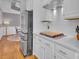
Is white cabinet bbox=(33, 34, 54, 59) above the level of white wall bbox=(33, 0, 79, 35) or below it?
below

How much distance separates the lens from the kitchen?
5.45 feet

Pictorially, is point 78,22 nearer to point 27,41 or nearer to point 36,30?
point 36,30

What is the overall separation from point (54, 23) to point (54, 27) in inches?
4.6

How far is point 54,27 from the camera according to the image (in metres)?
3.08

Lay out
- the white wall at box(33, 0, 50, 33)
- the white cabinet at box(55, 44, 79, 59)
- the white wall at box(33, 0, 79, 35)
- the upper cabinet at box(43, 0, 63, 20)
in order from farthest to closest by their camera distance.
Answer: the white wall at box(33, 0, 50, 33) < the upper cabinet at box(43, 0, 63, 20) < the white wall at box(33, 0, 79, 35) < the white cabinet at box(55, 44, 79, 59)

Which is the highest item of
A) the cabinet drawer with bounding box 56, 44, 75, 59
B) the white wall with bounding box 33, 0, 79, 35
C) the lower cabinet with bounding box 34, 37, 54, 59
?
the white wall with bounding box 33, 0, 79, 35

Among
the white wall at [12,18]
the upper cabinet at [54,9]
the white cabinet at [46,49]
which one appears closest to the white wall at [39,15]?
the upper cabinet at [54,9]

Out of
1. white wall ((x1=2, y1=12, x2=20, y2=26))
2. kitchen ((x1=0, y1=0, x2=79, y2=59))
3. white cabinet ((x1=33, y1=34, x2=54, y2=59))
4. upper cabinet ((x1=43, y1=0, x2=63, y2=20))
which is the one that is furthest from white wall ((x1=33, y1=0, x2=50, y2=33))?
white wall ((x1=2, y1=12, x2=20, y2=26))

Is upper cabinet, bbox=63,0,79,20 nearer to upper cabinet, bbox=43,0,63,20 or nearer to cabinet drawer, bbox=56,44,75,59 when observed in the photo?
cabinet drawer, bbox=56,44,75,59

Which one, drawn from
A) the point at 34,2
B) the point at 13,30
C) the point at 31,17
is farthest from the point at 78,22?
the point at 13,30

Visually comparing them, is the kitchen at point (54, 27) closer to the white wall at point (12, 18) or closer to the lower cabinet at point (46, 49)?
the lower cabinet at point (46, 49)

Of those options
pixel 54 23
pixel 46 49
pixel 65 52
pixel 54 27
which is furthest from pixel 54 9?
pixel 65 52

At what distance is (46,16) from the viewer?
11.2 feet

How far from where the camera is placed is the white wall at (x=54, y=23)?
A: 93.6 inches
